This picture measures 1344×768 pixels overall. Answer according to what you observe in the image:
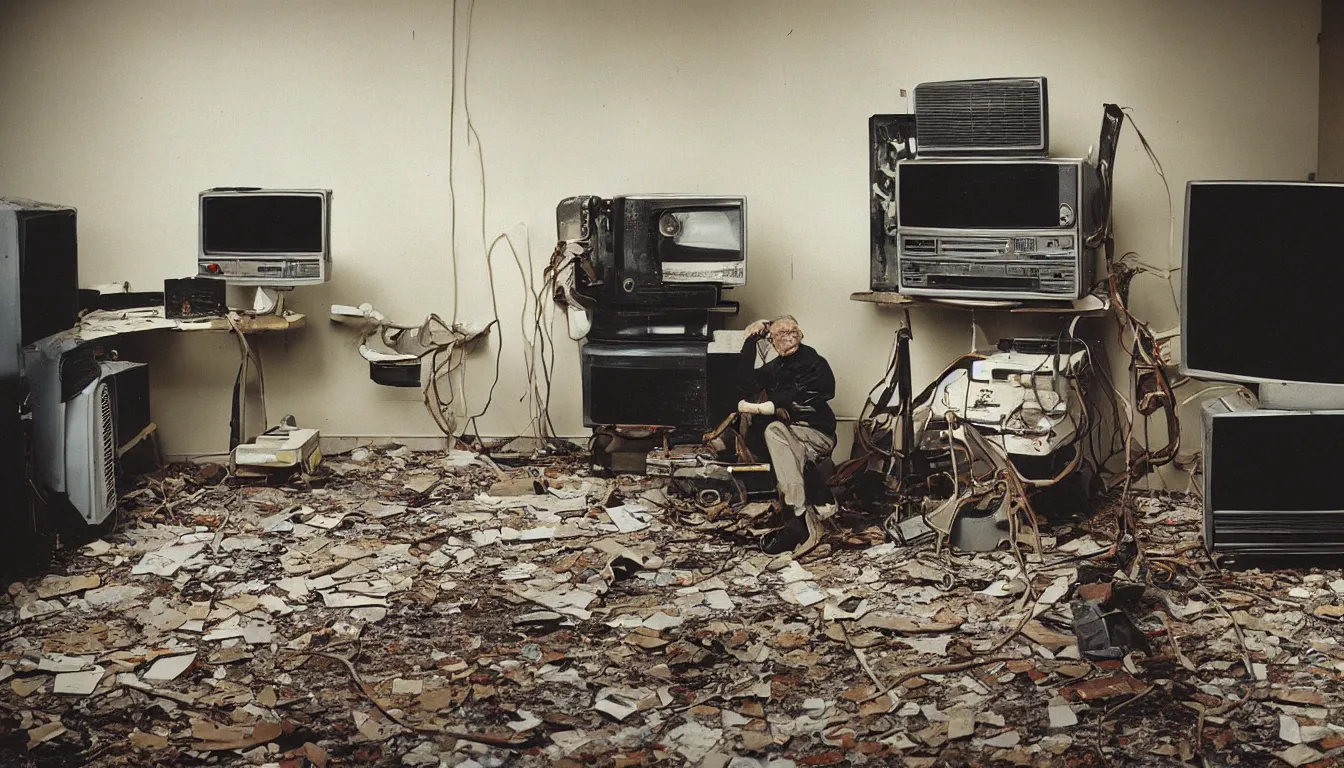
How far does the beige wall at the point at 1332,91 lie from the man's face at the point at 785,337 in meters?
2.76

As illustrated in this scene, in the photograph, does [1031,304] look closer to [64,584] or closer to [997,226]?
[997,226]

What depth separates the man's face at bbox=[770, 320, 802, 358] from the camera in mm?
5996

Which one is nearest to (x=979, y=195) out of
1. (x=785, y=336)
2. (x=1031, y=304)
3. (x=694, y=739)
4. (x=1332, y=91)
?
(x=1031, y=304)

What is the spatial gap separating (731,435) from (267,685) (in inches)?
111

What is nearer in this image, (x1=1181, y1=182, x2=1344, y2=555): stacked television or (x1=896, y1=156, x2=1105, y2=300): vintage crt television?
(x1=1181, y1=182, x2=1344, y2=555): stacked television

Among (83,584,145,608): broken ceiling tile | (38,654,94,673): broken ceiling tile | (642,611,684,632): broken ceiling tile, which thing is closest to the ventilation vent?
(83,584,145,608): broken ceiling tile

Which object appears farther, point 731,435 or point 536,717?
point 731,435

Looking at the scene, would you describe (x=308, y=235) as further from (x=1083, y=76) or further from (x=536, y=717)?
Result: (x=1083, y=76)

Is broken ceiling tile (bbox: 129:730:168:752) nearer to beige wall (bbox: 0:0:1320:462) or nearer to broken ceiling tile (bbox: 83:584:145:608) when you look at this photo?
broken ceiling tile (bbox: 83:584:145:608)

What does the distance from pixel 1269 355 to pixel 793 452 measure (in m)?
1.96

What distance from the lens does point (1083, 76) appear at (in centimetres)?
653

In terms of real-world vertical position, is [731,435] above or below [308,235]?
below

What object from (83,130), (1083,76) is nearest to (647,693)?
(1083,76)

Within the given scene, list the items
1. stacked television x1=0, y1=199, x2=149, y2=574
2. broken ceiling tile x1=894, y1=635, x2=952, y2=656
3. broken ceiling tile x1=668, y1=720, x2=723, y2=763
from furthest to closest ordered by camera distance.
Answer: stacked television x1=0, y1=199, x2=149, y2=574 < broken ceiling tile x1=894, y1=635, x2=952, y2=656 < broken ceiling tile x1=668, y1=720, x2=723, y2=763
